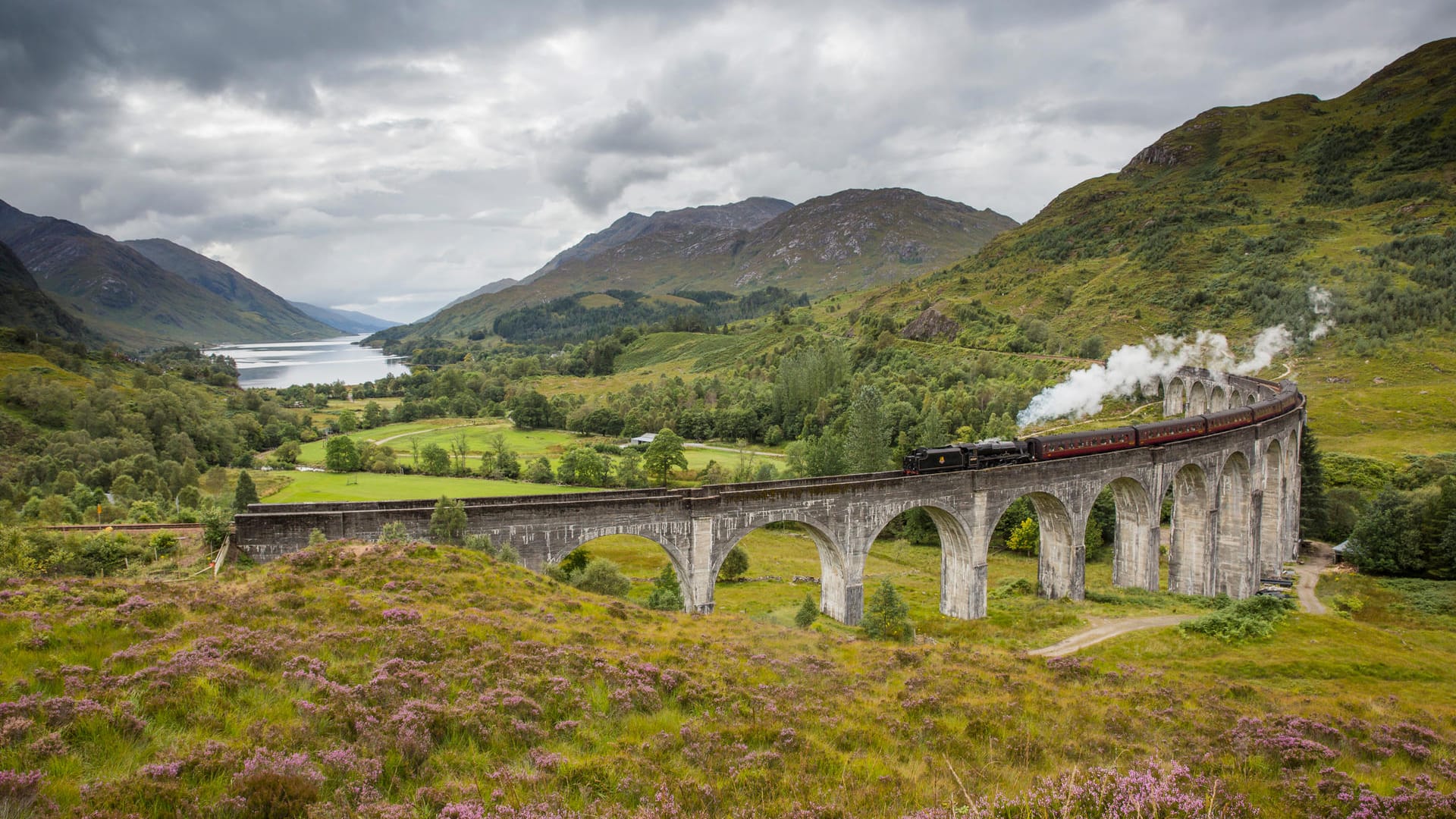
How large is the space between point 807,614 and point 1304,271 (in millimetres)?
131965

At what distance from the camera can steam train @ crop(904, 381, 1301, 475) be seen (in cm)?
3675

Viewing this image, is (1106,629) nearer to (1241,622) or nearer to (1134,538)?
(1241,622)

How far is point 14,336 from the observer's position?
13212 cm

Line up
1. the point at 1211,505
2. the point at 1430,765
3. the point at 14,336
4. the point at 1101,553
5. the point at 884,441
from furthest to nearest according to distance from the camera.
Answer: the point at 14,336
the point at 884,441
the point at 1101,553
the point at 1211,505
the point at 1430,765

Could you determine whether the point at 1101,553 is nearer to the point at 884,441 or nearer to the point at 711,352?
the point at 884,441

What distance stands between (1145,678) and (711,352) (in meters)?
177

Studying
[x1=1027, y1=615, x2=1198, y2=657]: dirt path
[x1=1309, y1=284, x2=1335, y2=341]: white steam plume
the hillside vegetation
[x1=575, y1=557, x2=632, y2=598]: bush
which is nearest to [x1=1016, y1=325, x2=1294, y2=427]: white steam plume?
[x1=1309, y1=284, x2=1335, y2=341]: white steam plume

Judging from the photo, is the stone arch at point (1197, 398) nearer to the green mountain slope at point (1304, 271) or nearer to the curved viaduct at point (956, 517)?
the green mountain slope at point (1304, 271)

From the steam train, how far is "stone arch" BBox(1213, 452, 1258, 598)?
12.3ft

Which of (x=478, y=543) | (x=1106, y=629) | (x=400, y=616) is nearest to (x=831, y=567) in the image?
(x=1106, y=629)

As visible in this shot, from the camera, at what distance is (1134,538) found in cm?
4506

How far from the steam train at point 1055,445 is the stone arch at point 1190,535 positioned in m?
3.40

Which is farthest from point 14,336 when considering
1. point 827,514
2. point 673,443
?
point 827,514

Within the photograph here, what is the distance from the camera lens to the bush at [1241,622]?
112 ft
